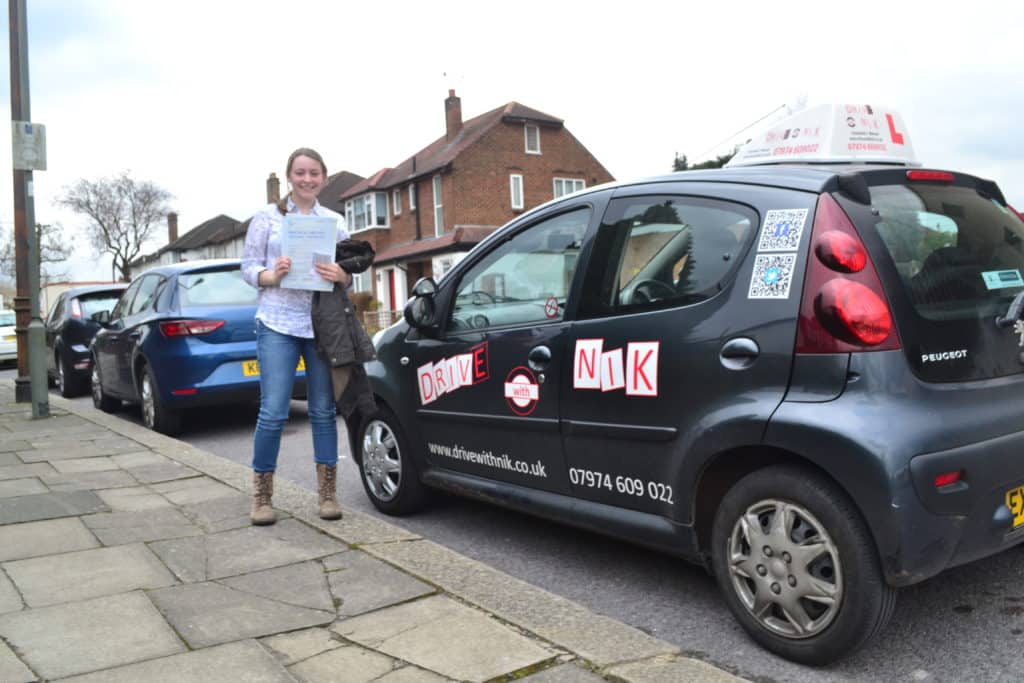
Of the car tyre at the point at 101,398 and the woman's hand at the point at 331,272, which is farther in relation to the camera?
the car tyre at the point at 101,398

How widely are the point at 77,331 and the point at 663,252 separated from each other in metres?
11.1

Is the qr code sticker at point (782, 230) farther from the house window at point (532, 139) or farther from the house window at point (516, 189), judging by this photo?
the house window at point (532, 139)

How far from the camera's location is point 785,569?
2889 mm

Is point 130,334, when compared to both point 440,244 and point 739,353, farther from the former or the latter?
point 440,244

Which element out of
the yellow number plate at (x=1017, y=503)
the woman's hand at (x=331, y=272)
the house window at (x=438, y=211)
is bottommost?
the yellow number plate at (x=1017, y=503)

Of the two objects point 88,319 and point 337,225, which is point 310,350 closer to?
point 337,225

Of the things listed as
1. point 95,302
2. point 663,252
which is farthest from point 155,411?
point 663,252

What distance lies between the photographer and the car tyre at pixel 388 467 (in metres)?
4.82

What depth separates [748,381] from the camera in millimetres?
3010

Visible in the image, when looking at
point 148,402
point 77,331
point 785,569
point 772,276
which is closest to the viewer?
point 785,569

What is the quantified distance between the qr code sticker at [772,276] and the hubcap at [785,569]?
68 centimetres

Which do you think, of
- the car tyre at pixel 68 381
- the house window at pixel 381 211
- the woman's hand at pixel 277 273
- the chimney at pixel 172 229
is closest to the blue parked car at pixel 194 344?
the woman's hand at pixel 277 273

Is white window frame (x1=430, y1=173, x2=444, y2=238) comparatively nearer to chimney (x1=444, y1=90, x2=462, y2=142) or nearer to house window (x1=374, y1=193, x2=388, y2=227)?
chimney (x1=444, y1=90, x2=462, y2=142)

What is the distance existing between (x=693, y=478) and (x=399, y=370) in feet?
6.78
